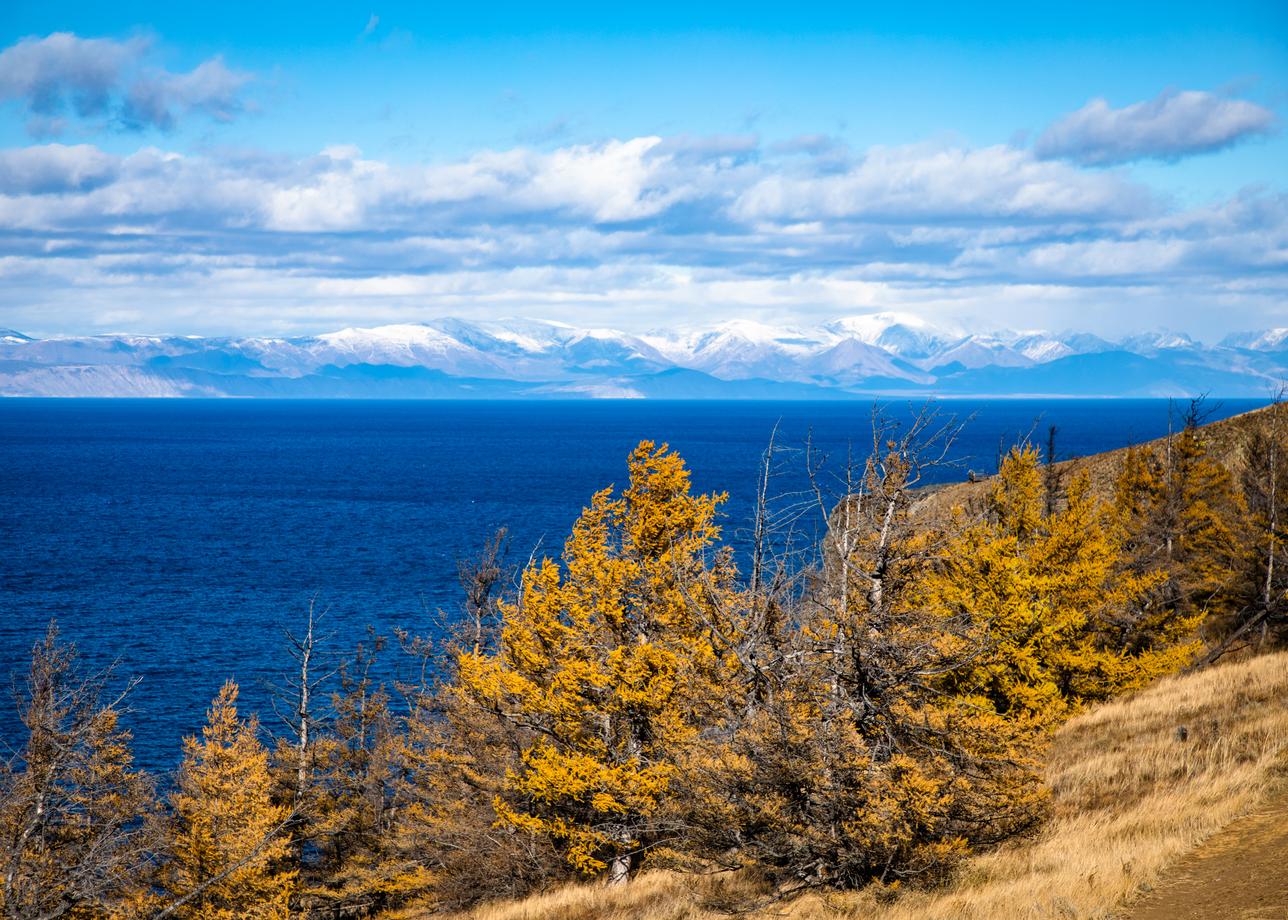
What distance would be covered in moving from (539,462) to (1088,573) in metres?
161

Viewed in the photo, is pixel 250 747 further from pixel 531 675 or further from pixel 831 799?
pixel 831 799

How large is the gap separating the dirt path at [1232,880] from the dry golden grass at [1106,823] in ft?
0.93

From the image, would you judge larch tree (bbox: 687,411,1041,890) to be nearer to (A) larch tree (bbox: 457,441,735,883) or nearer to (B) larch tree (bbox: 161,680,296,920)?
(A) larch tree (bbox: 457,441,735,883)

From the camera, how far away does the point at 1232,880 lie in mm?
12758

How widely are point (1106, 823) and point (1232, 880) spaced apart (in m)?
4.36

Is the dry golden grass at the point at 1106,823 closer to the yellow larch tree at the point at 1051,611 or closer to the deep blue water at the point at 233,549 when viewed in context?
the yellow larch tree at the point at 1051,611

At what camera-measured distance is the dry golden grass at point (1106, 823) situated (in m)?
13.6

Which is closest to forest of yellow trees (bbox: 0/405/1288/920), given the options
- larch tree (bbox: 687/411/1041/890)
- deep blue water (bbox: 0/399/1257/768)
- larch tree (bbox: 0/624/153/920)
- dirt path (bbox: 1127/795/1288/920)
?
larch tree (bbox: 687/411/1041/890)

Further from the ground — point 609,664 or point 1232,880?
point 1232,880

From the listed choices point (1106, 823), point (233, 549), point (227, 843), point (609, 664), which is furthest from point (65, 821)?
point (233, 549)

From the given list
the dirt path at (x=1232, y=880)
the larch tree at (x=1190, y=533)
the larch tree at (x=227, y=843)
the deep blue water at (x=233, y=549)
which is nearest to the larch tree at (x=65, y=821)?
the larch tree at (x=227, y=843)

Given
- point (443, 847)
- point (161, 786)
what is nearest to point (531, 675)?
point (443, 847)

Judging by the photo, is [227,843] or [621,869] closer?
[621,869]

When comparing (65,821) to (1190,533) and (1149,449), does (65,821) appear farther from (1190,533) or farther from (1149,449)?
(1149,449)
